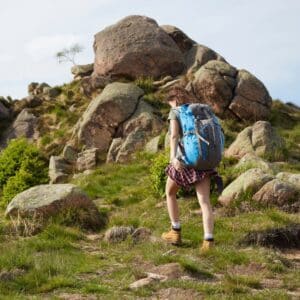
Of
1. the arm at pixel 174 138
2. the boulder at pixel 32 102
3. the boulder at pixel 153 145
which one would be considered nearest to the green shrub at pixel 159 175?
the boulder at pixel 153 145

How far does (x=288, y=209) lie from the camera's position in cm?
1228

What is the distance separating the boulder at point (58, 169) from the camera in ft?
64.9

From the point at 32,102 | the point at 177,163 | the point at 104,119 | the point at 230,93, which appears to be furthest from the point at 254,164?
the point at 32,102

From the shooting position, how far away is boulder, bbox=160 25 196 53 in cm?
2647

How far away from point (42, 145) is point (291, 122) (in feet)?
31.8

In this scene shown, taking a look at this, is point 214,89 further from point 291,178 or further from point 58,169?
point 291,178

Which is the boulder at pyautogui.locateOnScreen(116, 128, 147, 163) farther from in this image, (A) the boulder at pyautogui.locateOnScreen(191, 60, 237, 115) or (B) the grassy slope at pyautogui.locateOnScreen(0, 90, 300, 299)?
(B) the grassy slope at pyautogui.locateOnScreen(0, 90, 300, 299)

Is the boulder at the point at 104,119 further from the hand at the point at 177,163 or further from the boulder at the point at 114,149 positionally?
the hand at the point at 177,163

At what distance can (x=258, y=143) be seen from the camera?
57.7ft

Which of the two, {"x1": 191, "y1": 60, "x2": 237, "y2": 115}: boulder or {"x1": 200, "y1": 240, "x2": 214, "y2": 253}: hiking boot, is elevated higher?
{"x1": 191, "y1": 60, "x2": 237, "y2": 115}: boulder

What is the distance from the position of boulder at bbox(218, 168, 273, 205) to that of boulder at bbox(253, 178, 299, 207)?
20 cm

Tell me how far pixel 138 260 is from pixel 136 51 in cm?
1635

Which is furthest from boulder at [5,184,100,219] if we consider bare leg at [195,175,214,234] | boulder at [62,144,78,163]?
boulder at [62,144,78,163]

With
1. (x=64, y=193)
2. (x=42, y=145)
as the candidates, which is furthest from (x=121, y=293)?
(x=42, y=145)
